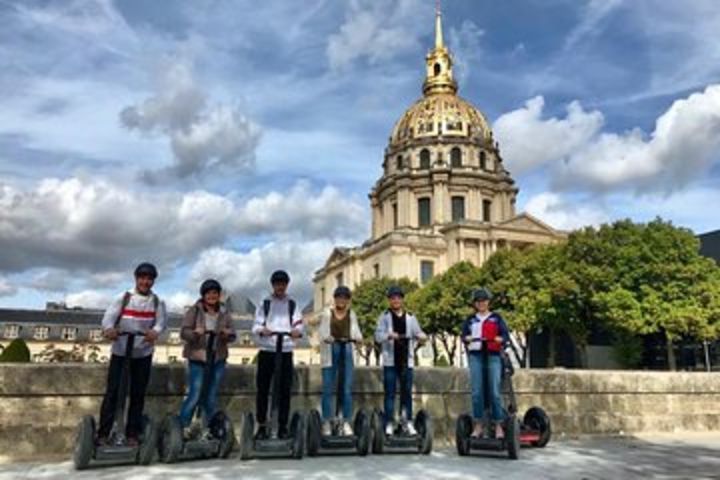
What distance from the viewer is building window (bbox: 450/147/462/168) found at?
320ft

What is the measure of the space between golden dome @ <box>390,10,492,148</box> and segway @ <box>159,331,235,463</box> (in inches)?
3681

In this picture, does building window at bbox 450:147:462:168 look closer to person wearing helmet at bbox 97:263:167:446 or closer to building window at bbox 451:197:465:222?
building window at bbox 451:197:465:222

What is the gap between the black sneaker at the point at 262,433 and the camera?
6.86m

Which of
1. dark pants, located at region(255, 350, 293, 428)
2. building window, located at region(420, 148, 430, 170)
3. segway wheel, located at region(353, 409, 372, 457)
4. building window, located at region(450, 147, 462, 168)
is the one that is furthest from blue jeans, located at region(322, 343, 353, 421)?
building window, located at region(420, 148, 430, 170)

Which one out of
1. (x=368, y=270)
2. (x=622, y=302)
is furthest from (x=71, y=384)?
(x=368, y=270)

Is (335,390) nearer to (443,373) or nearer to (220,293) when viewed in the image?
(220,293)

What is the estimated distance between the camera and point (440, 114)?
10088cm

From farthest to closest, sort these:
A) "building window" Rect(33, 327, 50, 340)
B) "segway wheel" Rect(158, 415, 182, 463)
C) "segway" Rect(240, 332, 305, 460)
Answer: "building window" Rect(33, 327, 50, 340) < "segway" Rect(240, 332, 305, 460) < "segway wheel" Rect(158, 415, 182, 463)

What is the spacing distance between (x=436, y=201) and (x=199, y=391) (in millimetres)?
88603

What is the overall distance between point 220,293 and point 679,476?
5057 mm

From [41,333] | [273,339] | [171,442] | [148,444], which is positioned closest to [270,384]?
[273,339]

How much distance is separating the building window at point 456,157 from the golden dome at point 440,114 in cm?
235

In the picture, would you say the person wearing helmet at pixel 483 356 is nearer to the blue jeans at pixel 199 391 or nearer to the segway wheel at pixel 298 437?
the segway wheel at pixel 298 437

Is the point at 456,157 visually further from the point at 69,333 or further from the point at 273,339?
the point at 273,339
